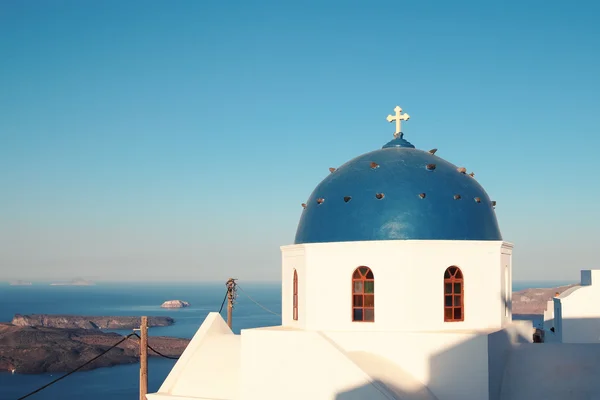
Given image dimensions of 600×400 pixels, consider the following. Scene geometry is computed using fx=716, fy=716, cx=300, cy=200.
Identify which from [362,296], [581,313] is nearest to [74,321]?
[581,313]

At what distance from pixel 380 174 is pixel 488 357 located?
15.5 feet

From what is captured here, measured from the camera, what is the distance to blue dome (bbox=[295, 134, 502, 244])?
15602 mm

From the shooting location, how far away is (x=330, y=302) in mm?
15742

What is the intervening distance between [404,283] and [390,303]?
53 centimetres

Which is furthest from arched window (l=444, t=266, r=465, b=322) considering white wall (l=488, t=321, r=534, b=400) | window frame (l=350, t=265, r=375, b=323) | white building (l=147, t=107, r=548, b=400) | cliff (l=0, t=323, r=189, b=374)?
cliff (l=0, t=323, r=189, b=374)

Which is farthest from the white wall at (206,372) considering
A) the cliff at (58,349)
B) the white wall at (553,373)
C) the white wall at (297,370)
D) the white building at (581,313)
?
the cliff at (58,349)

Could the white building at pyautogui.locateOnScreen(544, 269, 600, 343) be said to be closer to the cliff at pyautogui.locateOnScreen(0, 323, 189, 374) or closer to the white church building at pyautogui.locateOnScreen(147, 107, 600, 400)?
the white church building at pyautogui.locateOnScreen(147, 107, 600, 400)

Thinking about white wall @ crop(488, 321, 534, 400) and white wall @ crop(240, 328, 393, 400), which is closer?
white wall @ crop(240, 328, 393, 400)

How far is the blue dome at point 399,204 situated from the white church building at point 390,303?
0.09 feet

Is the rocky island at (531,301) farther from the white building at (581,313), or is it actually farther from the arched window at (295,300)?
the arched window at (295,300)

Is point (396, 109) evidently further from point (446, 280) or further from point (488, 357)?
point (488, 357)

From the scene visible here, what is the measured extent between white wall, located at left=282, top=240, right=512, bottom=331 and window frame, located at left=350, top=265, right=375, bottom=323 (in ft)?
0.30

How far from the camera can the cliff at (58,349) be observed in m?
62.6

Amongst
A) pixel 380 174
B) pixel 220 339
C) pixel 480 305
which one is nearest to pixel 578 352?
pixel 480 305
